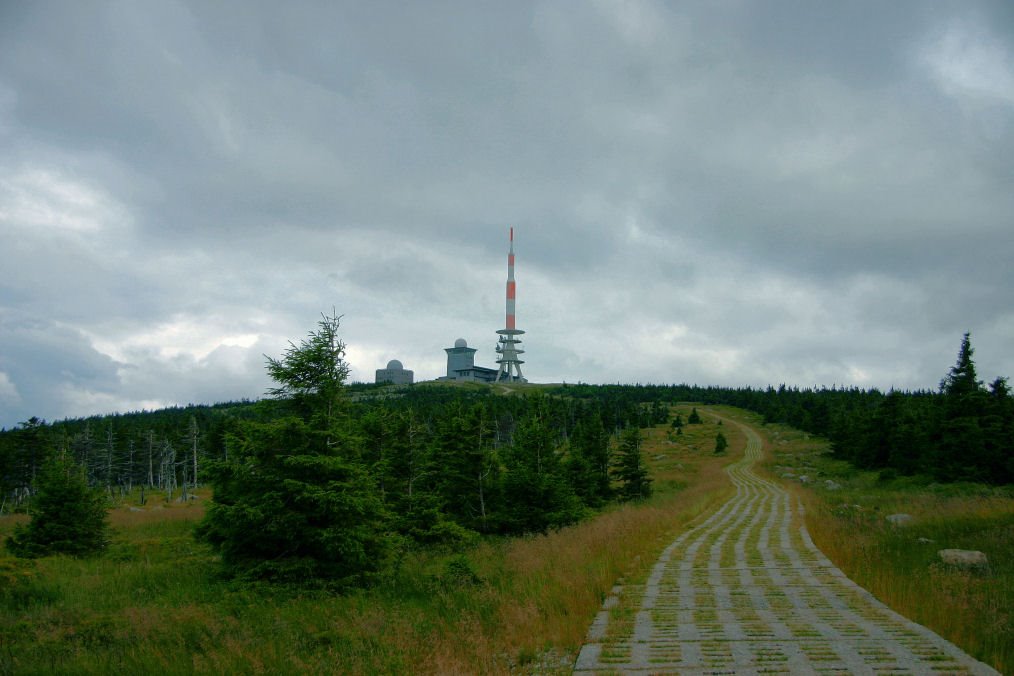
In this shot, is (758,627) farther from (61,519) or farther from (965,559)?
(61,519)

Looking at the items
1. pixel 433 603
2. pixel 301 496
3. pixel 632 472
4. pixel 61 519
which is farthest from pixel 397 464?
pixel 632 472

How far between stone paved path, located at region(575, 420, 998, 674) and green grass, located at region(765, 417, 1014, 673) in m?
0.37

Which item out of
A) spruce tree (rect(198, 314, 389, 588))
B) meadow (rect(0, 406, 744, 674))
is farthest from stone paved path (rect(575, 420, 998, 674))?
spruce tree (rect(198, 314, 389, 588))

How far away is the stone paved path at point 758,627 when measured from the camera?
6656 mm

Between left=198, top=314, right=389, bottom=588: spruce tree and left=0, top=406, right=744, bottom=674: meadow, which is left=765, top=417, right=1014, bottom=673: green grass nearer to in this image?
left=0, top=406, right=744, bottom=674: meadow

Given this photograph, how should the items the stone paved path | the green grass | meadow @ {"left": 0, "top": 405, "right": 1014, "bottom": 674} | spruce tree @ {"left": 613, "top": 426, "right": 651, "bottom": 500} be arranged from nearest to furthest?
the stone paved path, the green grass, meadow @ {"left": 0, "top": 405, "right": 1014, "bottom": 674}, spruce tree @ {"left": 613, "top": 426, "right": 651, "bottom": 500}

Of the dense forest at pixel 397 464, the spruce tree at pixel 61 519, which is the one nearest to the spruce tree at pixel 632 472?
the dense forest at pixel 397 464

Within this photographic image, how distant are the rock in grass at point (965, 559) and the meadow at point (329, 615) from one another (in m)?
6.97

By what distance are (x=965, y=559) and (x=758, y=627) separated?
9.08m

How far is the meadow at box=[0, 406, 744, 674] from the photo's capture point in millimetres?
8688

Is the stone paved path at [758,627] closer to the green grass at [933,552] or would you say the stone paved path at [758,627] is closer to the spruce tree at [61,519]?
the green grass at [933,552]

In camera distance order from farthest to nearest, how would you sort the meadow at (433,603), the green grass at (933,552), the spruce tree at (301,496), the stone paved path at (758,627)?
the spruce tree at (301,496) → the meadow at (433,603) → the green grass at (933,552) → the stone paved path at (758,627)

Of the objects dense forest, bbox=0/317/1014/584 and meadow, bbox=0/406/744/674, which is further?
dense forest, bbox=0/317/1014/584

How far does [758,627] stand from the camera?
809 centimetres
